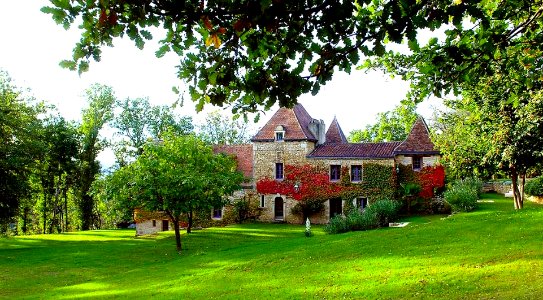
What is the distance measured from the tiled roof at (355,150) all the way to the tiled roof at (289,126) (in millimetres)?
1381

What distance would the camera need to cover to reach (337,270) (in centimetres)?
1309

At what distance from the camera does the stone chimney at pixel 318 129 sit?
128ft

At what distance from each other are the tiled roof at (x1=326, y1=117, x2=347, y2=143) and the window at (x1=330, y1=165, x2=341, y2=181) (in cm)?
517

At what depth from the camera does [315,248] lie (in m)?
17.5

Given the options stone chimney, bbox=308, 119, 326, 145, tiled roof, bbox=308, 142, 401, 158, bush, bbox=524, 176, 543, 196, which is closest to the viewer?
bush, bbox=524, 176, 543, 196

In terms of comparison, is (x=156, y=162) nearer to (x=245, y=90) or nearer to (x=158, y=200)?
(x=158, y=200)

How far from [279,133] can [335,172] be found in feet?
18.4

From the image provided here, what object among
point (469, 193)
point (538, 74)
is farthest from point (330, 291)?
point (469, 193)

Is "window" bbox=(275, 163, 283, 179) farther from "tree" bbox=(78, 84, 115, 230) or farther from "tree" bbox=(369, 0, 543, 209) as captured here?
"tree" bbox=(369, 0, 543, 209)

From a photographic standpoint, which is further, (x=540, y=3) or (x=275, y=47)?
(x=540, y=3)

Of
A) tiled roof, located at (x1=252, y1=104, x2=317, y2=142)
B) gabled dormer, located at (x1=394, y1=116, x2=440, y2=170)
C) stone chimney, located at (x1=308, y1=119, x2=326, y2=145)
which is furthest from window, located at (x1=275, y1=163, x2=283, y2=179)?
gabled dormer, located at (x1=394, y1=116, x2=440, y2=170)

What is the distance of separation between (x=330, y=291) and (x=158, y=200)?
13.8 metres

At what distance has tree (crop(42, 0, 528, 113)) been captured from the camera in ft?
14.6

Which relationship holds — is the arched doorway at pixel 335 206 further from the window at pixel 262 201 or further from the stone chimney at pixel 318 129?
the window at pixel 262 201
